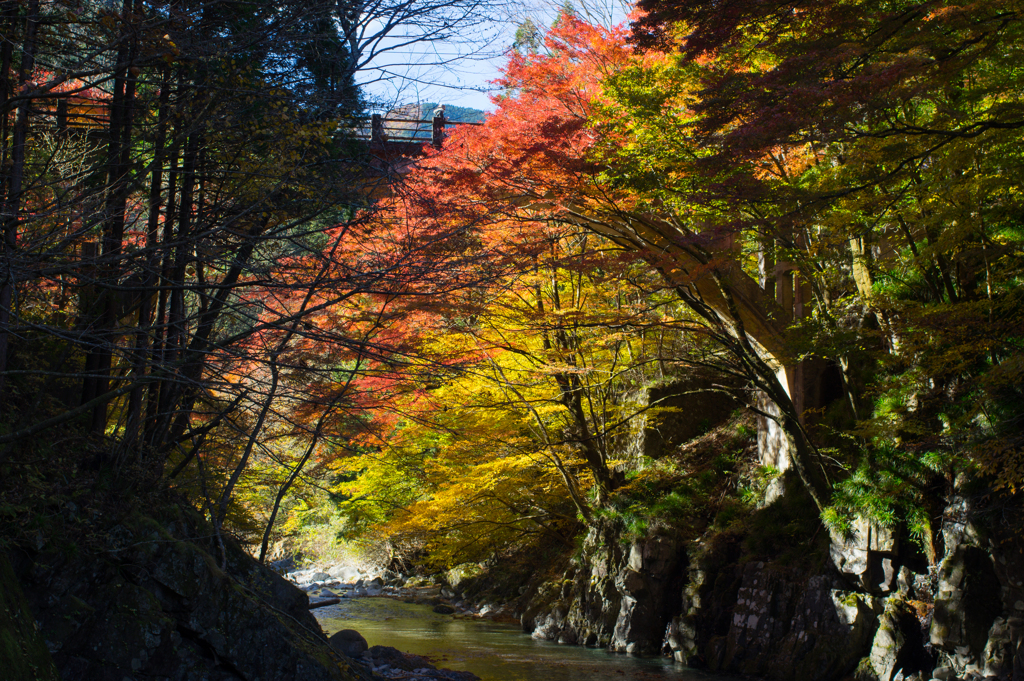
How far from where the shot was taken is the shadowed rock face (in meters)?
5.05

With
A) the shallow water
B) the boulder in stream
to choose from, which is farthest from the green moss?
the shallow water

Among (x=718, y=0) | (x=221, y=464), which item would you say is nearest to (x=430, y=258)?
(x=718, y=0)

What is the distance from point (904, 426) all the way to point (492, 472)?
6546 mm

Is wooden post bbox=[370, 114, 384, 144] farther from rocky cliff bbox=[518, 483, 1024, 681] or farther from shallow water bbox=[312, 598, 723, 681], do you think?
rocky cliff bbox=[518, 483, 1024, 681]

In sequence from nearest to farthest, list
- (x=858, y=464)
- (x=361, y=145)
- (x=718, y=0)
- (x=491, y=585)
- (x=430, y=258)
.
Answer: (x=430, y=258), (x=718, y=0), (x=361, y=145), (x=858, y=464), (x=491, y=585)

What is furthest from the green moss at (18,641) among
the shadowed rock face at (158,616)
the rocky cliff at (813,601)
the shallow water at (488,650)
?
the rocky cliff at (813,601)

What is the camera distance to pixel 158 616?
5438mm

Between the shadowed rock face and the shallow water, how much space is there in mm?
4268

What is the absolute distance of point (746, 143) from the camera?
254 inches

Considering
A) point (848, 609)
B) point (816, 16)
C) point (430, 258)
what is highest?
point (816, 16)

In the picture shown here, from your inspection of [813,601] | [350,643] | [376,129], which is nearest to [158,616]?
[376,129]

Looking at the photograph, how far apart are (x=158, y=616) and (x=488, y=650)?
7255mm

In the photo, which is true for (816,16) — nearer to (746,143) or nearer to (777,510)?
(746,143)

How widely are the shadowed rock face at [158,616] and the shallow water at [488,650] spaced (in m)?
4.27
